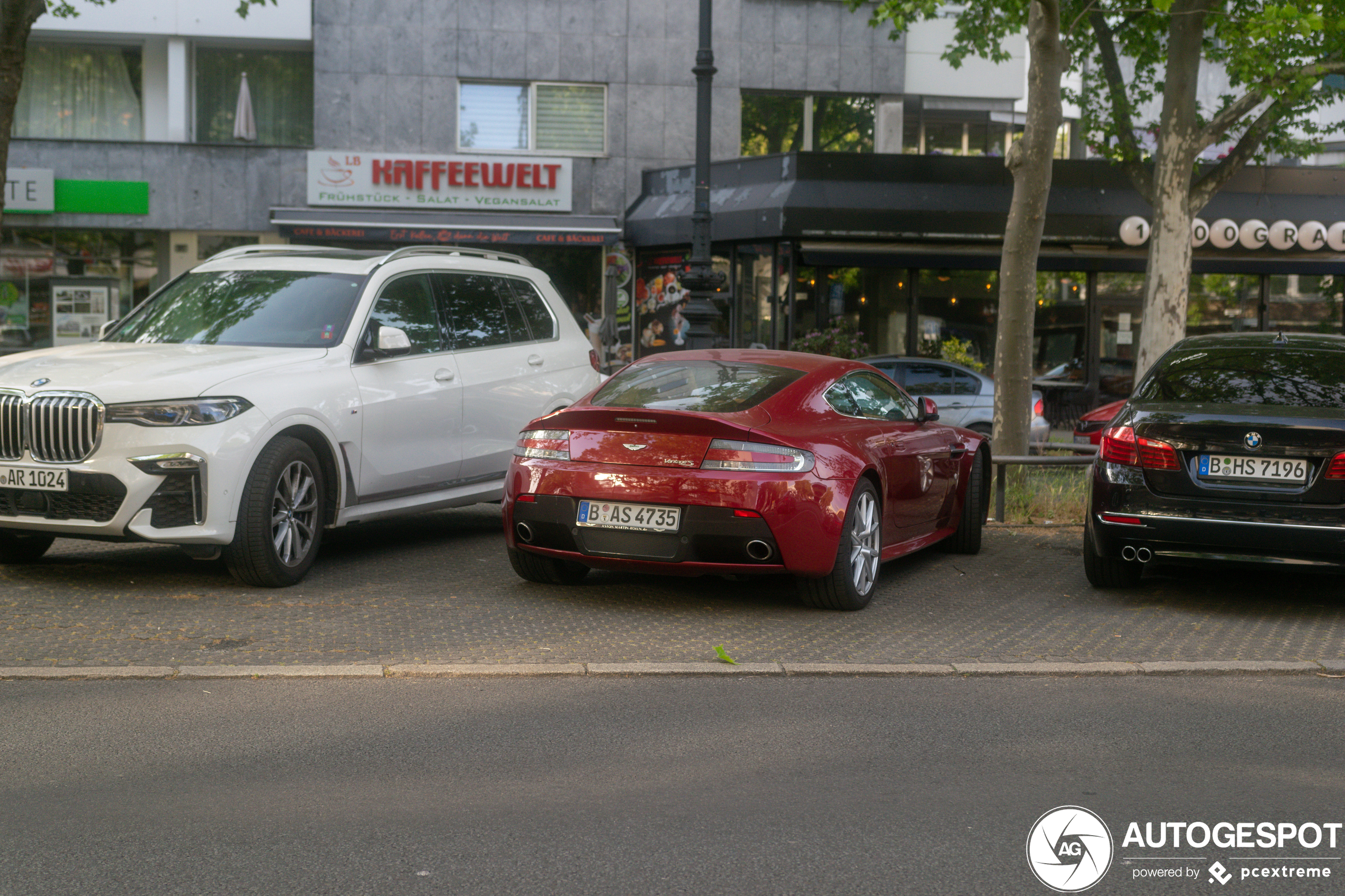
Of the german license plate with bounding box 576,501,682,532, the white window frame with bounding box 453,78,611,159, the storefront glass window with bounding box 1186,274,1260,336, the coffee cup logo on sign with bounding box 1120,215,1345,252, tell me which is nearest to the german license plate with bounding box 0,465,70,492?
Answer: the german license plate with bounding box 576,501,682,532

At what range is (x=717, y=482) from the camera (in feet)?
22.1

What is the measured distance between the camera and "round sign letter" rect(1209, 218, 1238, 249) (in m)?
24.0

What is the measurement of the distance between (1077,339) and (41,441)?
68.4 feet

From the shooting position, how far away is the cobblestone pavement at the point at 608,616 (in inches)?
244

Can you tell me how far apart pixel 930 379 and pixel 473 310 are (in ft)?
31.9

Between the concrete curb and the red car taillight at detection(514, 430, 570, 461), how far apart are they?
1.51m

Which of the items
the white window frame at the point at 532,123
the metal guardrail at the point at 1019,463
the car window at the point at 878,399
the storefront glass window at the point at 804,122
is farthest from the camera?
the storefront glass window at the point at 804,122

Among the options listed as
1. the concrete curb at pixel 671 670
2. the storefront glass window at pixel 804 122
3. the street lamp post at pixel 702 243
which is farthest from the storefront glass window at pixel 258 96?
the concrete curb at pixel 671 670

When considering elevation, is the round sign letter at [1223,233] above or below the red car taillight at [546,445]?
above

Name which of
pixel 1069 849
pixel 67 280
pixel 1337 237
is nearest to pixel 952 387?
pixel 1337 237

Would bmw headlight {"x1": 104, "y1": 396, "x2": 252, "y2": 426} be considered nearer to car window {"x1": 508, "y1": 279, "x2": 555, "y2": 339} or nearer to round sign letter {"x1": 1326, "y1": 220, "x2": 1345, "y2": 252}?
car window {"x1": 508, "y1": 279, "x2": 555, "y2": 339}

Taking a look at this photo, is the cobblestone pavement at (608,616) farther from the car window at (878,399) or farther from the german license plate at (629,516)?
the car window at (878,399)

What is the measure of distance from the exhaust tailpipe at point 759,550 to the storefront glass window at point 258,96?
20.8m

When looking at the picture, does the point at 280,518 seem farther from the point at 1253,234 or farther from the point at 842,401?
the point at 1253,234
